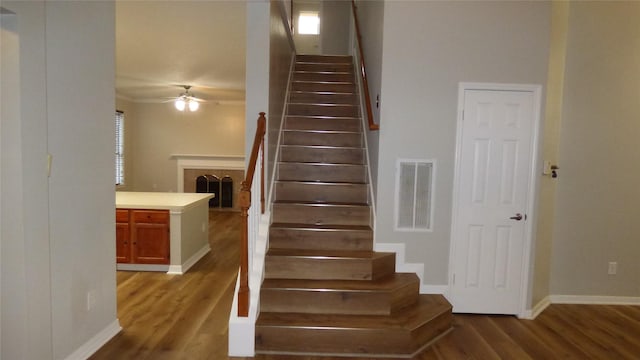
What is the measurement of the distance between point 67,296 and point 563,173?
432cm

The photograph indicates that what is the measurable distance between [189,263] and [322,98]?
281cm

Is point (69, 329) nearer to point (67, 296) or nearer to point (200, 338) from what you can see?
point (67, 296)

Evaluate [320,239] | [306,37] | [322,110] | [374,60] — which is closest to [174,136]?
[306,37]

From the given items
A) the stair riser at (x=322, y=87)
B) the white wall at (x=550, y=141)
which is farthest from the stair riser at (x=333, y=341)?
the stair riser at (x=322, y=87)

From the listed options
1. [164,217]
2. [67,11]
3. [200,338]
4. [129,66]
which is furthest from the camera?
[129,66]

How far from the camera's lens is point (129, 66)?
587 cm

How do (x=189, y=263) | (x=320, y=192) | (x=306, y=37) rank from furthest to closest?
(x=306, y=37) < (x=189, y=263) < (x=320, y=192)

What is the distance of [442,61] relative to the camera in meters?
3.28

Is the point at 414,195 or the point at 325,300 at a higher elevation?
the point at 414,195

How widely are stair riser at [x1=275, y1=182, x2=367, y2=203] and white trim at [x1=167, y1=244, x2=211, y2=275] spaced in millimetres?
1664

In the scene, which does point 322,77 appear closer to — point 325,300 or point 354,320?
point 325,300

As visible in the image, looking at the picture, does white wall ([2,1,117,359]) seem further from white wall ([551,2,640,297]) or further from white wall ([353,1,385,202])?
white wall ([551,2,640,297])

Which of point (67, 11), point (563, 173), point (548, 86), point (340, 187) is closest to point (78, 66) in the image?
point (67, 11)

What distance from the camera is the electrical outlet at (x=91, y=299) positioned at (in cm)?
258
